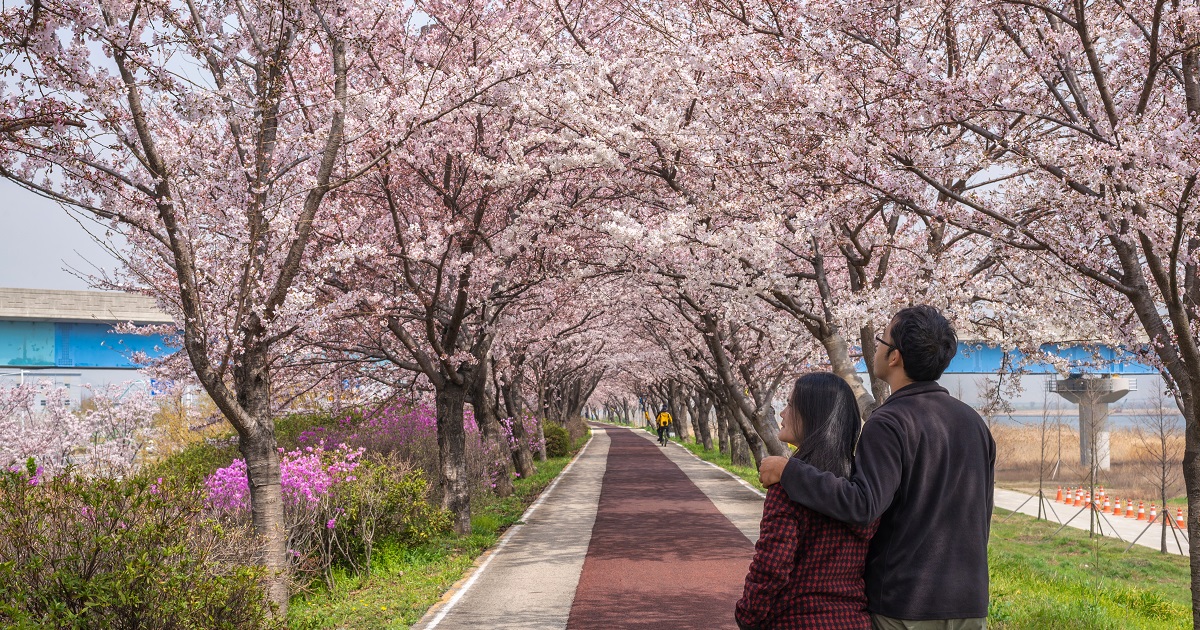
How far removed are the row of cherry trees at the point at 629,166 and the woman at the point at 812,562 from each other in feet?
13.3

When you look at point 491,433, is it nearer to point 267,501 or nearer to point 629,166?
point 629,166

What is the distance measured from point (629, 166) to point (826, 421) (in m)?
9.73

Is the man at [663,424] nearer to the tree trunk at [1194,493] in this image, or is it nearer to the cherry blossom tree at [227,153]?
the cherry blossom tree at [227,153]

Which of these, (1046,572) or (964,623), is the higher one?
(964,623)

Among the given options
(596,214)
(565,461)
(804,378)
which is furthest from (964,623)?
(565,461)

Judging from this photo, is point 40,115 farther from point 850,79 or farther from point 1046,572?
point 1046,572

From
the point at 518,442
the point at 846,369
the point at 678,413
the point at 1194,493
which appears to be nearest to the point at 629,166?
the point at 846,369

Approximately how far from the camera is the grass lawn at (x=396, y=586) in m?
8.46

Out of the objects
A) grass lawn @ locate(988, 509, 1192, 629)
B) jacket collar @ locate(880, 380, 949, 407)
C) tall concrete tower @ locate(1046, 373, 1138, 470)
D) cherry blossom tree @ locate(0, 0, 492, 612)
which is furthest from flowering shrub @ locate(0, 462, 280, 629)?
tall concrete tower @ locate(1046, 373, 1138, 470)

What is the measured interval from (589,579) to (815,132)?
225 inches

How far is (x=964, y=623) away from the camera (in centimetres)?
287

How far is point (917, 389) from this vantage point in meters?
2.94

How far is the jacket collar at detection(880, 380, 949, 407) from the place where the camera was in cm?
293

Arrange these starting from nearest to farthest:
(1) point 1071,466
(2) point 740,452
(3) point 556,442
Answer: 1. (2) point 740,452
2. (1) point 1071,466
3. (3) point 556,442
